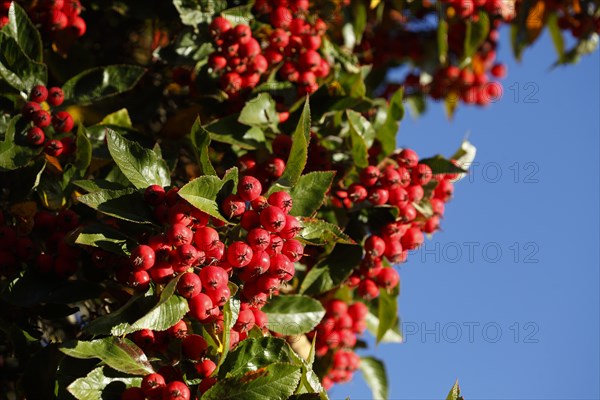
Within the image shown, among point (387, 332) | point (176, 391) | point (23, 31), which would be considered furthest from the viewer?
point (387, 332)

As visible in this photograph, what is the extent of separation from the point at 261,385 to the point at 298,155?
0.69 metres

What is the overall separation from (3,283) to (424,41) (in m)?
3.26

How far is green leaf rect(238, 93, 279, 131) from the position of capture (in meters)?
2.77

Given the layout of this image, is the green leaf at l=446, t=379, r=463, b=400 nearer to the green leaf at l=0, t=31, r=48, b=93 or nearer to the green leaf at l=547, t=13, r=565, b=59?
the green leaf at l=0, t=31, r=48, b=93

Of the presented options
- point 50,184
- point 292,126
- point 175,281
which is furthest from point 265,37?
point 175,281

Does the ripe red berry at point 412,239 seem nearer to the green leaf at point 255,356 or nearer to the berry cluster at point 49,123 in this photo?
the green leaf at point 255,356

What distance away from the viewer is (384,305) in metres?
3.17

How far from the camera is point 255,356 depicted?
2.17m

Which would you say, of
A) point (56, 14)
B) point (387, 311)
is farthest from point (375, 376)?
point (56, 14)

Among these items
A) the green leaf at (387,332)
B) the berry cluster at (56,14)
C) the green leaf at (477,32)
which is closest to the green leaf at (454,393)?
the green leaf at (387,332)

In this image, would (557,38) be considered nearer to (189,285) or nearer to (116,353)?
(189,285)

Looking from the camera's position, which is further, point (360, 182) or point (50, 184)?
point (360, 182)

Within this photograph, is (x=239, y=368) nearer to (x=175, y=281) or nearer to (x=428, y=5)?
(x=175, y=281)

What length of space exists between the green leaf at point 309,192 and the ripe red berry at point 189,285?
41 cm
